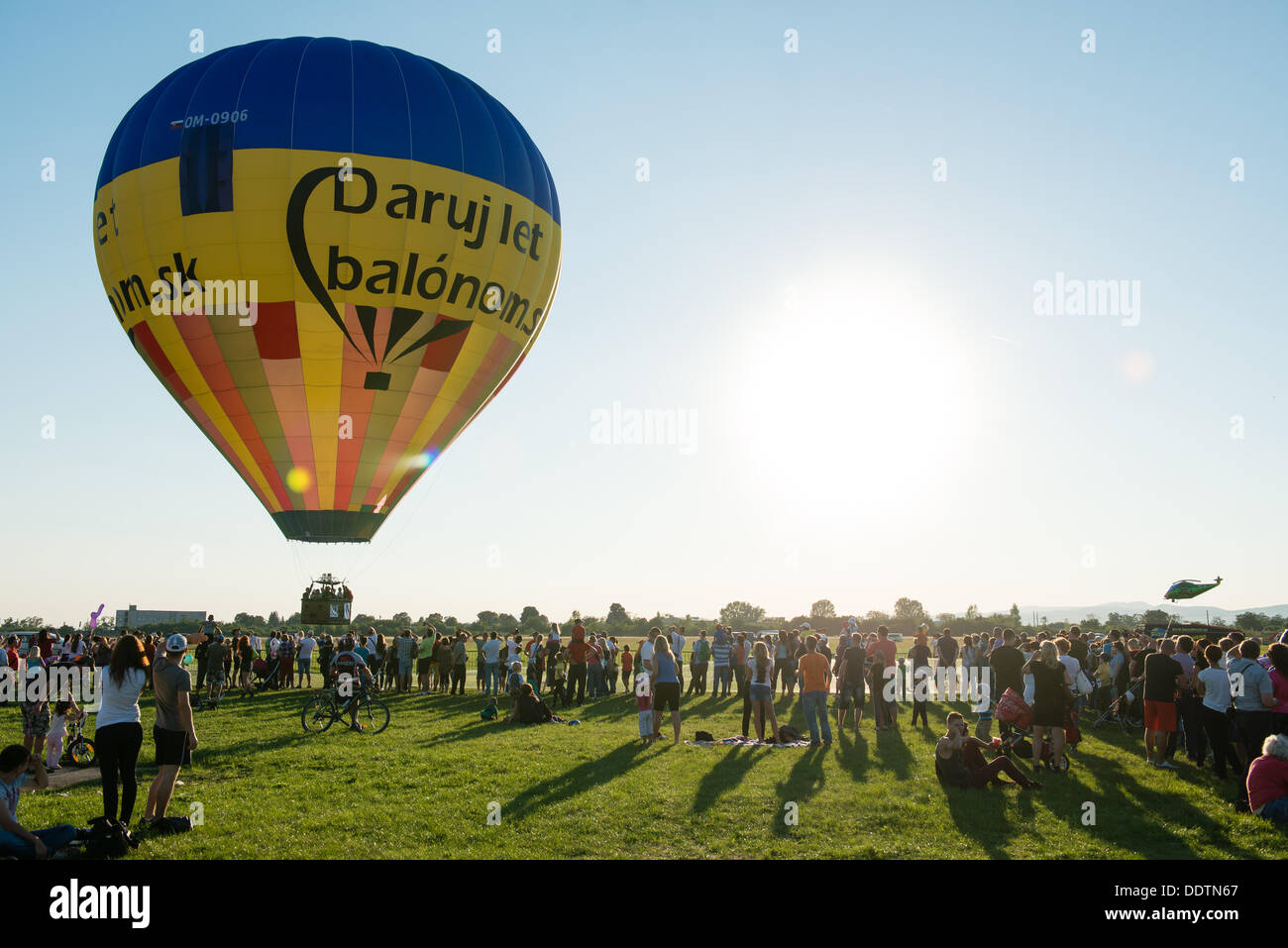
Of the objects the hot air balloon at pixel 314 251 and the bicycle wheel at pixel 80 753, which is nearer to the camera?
the bicycle wheel at pixel 80 753

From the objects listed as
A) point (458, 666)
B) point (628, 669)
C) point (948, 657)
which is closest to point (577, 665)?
point (458, 666)

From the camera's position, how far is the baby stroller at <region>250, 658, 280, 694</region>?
2539 centimetres

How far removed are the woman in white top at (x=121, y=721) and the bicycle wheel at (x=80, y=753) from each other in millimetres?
5057

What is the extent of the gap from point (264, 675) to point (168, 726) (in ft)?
63.7

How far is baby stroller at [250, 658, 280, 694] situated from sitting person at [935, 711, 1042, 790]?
20.5 metres

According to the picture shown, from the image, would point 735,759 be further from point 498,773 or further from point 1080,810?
point 1080,810

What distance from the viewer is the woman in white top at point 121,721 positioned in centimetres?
834

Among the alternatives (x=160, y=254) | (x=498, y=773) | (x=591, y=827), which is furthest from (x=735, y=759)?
(x=160, y=254)

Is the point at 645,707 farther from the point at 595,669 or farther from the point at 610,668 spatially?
the point at 610,668

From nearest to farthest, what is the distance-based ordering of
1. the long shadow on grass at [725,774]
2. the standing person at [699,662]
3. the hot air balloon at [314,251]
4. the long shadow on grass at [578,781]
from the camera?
the long shadow on grass at [578,781] → the long shadow on grass at [725,774] → the hot air balloon at [314,251] → the standing person at [699,662]

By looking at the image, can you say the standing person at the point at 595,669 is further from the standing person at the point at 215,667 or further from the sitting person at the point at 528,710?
the standing person at the point at 215,667

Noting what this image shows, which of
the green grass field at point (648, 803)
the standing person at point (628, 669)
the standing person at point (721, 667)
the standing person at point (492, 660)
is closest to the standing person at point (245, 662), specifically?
the standing person at point (492, 660)
